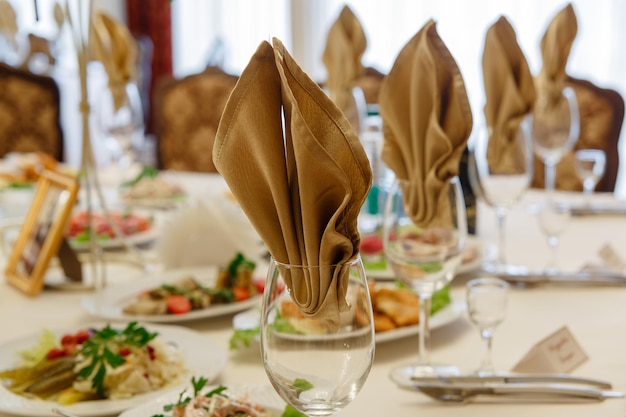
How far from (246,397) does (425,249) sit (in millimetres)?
353

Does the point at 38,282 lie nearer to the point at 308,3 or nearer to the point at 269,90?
the point at 269,90

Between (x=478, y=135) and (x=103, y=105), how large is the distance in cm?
132

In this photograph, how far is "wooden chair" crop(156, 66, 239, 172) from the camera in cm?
369

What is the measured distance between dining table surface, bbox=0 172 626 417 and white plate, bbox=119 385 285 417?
0.05m

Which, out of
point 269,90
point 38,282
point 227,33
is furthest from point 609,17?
point 269,90

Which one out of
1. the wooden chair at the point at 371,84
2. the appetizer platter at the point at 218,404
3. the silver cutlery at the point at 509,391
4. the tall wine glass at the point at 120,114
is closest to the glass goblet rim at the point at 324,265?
the appetizer platter at the point at 218,404

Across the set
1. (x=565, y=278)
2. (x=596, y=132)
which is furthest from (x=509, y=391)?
(x=596, y=132)

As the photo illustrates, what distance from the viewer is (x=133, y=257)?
6.57 ft

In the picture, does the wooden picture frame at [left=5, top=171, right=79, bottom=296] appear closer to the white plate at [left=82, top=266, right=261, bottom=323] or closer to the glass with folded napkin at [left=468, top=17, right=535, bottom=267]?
the white plate at [left=82, top=266, right=261, bottom=323]

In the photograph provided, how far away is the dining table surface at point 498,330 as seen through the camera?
3.59 feet

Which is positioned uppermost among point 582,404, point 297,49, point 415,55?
point 297,49

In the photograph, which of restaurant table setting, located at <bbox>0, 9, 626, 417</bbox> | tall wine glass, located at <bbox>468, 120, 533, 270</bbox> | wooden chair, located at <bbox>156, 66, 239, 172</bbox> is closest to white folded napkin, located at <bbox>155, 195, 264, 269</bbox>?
restaurant table setting, located at <bbox>0, 9, 626, 417</bbox>

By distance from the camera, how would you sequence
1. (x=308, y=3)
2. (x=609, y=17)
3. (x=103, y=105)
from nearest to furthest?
Answer: (x=103, y=105)
(x=609, y=17)
(x=308, y=3)

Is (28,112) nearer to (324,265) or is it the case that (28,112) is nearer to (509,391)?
(509,391)
